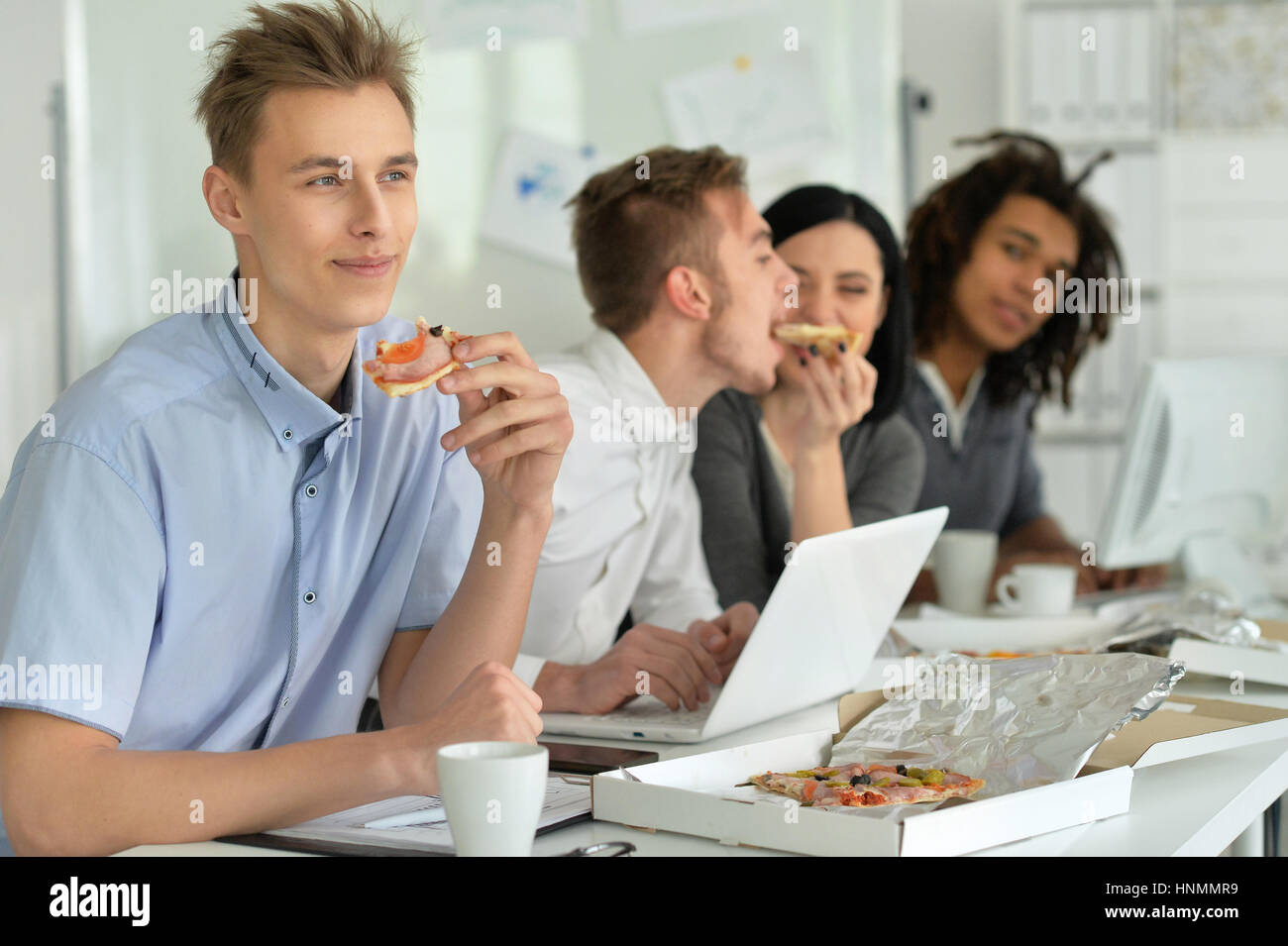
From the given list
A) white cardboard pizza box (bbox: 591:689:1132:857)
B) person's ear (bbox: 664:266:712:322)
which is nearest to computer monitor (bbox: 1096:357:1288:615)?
person's ear (bbox: 664:266:712:322)

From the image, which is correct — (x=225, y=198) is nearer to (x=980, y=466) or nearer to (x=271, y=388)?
(x=271, y=388)

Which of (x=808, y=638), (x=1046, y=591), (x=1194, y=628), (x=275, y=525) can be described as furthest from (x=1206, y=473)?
(x=275, y=525)

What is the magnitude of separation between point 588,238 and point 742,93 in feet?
3.25

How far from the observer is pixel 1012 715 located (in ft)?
3.42

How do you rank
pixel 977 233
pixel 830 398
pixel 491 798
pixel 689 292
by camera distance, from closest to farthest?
pixel 491 798 < pixel 689 292 < pixel 830 398 < pixel 977 233

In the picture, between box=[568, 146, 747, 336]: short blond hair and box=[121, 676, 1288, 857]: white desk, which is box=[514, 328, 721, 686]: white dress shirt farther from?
box=[121, 676, 1288, 857]: white desk

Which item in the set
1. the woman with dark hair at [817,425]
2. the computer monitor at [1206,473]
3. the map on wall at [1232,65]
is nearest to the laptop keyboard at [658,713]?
the woman with dark hair at [817,425]

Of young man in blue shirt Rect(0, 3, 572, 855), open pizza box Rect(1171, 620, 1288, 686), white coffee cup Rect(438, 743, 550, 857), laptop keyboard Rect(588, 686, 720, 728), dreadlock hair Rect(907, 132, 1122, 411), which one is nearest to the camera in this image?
white coffee cup Rect(438, 743, 550, 857)

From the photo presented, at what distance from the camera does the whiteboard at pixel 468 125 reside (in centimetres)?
207

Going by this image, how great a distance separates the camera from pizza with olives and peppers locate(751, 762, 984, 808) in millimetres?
906

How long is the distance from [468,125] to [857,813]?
185 cm

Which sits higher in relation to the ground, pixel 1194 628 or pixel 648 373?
pixel 648 373

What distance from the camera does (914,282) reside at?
285 centimetres
